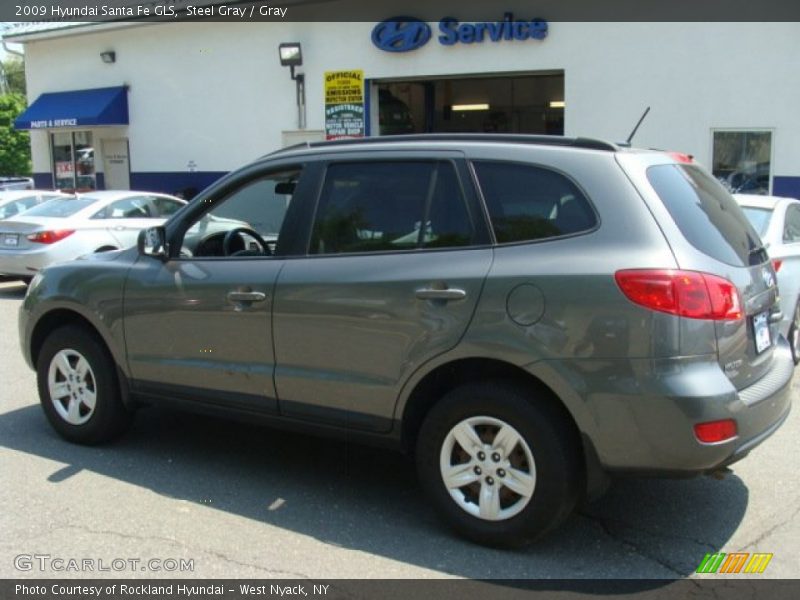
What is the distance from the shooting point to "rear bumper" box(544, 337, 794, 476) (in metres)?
3.39

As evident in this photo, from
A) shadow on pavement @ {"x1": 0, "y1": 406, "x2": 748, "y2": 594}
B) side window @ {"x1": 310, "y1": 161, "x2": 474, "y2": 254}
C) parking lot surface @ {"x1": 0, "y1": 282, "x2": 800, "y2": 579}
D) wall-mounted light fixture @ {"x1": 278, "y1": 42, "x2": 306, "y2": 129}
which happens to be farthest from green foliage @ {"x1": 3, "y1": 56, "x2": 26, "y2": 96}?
side window @ {"x1": 310, "y1": 161, "x2": 474, "y2": 254}

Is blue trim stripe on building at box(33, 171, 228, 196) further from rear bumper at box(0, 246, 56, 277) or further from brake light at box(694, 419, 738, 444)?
brake light at box(694, 419, 738, 444)

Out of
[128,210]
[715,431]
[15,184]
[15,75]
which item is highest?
[15,75]

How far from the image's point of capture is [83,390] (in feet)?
17.3

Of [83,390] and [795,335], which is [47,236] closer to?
[83,390]

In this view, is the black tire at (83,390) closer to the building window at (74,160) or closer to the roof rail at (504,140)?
the roof rail at (504,140)

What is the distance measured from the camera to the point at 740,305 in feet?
11.8

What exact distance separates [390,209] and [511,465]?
1.40m

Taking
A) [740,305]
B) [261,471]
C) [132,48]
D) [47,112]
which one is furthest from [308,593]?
[47,112]

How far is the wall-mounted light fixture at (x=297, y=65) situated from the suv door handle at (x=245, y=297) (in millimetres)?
12629

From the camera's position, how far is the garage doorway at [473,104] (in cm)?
1636

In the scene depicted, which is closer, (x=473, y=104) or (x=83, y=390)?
(x=83, y=390)

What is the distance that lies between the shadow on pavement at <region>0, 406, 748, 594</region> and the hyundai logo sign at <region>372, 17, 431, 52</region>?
35.5 feet

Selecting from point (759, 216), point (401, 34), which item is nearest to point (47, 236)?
point (401, 34)
